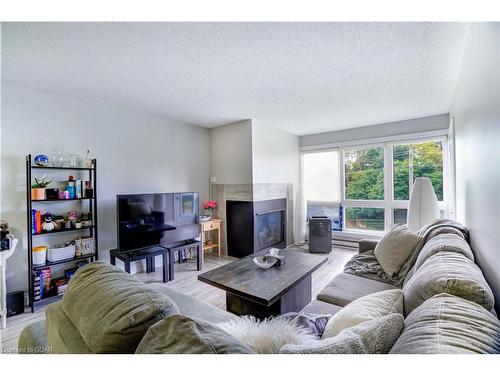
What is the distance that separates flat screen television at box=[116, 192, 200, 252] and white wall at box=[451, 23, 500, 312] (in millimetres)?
3055

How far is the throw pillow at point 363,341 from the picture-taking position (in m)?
0.69

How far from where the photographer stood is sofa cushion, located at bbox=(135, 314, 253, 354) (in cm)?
58

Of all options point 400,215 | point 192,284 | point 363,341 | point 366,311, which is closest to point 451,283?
point 366,311

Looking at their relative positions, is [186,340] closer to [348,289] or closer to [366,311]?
[366,311]

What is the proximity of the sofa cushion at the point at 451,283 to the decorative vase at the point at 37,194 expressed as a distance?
10.3 ft

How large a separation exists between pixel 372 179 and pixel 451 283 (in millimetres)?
3725

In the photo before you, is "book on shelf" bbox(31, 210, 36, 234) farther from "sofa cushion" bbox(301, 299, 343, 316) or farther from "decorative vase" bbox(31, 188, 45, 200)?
"sofa cushion" bbox(301, 299, 343, 316)

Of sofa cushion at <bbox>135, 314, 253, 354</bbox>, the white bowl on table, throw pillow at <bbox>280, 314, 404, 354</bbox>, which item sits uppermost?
sofa cushion at <bbox>135, 314, 253, 354</bbox>

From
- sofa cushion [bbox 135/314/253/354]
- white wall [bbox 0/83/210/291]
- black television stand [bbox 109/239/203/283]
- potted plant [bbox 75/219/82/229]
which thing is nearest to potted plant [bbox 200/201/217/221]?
white wall [bbox 0/83/210/291]

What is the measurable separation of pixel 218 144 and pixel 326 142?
2162 mm

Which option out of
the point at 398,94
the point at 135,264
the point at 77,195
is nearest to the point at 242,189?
the point at 135,264

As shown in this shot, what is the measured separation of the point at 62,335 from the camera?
0.88 meters

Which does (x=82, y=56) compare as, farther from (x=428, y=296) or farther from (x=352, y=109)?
(x=352, y=109)
